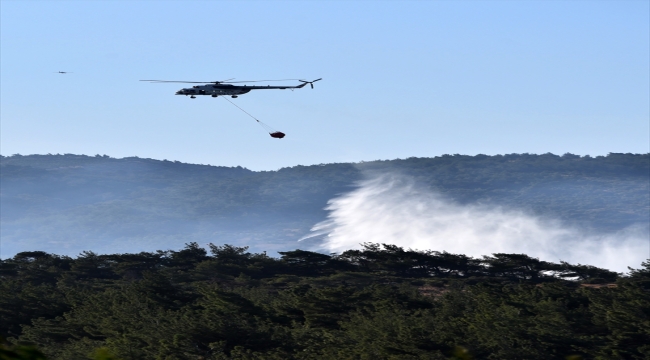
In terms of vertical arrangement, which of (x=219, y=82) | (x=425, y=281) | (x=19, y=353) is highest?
(x=219, y=82)

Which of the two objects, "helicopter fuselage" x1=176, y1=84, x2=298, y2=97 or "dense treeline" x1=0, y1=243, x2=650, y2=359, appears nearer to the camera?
"dense treeline" x1=0, y1=243, x2=650, y2=359

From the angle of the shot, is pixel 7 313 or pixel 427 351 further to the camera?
pixel 7 313

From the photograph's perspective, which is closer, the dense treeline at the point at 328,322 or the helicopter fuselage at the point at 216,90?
the dense treeline at the point at 328,322

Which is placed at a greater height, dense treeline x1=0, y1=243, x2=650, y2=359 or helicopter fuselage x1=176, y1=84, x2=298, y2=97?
helicopter fuselage x1=176, y1=84, x2=298, y2=97

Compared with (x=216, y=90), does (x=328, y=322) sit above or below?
below

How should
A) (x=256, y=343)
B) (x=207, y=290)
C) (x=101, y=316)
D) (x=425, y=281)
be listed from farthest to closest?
(x=425, y=281), (x=207, y=290), (x=101, y=316), (x=256, y=343)

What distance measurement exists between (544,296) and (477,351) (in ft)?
81.4

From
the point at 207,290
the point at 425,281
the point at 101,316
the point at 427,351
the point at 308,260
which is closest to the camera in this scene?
the point at 427,351

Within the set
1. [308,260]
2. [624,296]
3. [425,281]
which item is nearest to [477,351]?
[624,296]

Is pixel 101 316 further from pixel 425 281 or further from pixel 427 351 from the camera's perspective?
pixel 425 281

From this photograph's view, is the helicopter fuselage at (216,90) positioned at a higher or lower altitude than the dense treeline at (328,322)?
higher

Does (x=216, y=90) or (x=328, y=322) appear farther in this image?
(x=328, y=322)

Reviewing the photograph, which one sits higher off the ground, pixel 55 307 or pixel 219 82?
pixel 219 82

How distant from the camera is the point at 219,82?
63.0 meters
